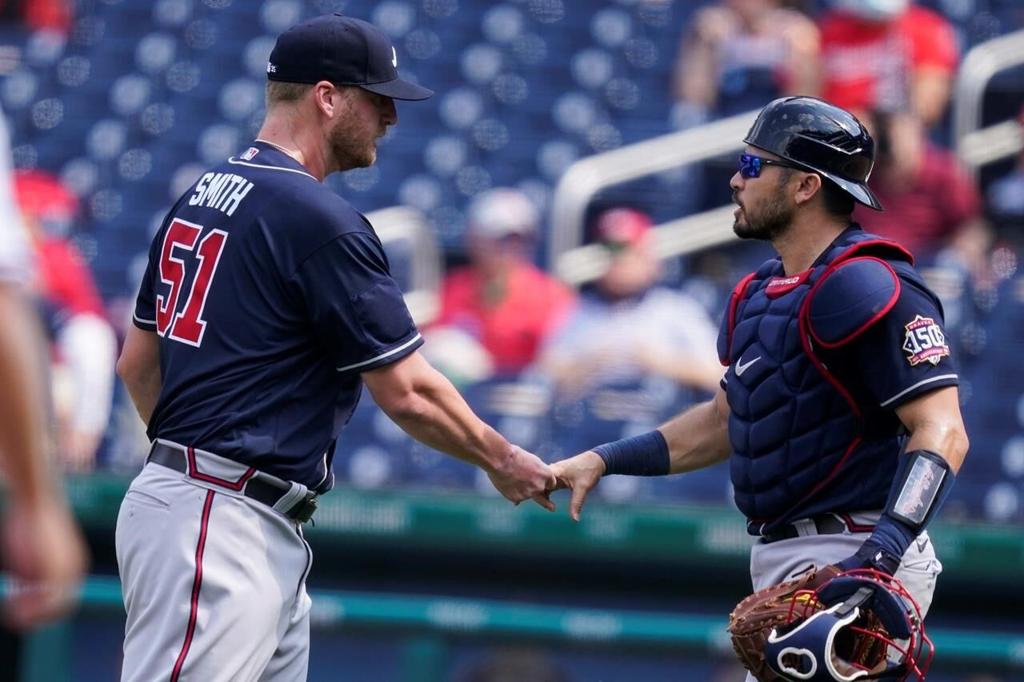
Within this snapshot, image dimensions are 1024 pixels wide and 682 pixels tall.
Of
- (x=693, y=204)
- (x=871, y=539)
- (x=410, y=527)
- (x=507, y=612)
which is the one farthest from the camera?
(x=693, y=204)

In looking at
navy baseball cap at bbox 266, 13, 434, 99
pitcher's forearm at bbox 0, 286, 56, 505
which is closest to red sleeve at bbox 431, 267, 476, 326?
navy baseball cap at bbox 266, 13, 434, 99

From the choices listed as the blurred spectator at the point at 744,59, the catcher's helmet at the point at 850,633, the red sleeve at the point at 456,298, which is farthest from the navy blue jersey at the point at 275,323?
the blurred spectator at the point at 744,59

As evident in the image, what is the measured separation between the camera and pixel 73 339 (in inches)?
277

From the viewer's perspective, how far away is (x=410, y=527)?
6.33 meters

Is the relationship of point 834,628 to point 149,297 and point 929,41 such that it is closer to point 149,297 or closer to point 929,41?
point 149,297

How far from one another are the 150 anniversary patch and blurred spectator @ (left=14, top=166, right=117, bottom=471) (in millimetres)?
4372

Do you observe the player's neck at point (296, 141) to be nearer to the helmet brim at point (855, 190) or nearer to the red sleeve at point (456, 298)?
the helmet brim at point (855, 190)

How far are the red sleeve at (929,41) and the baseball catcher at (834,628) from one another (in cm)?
504

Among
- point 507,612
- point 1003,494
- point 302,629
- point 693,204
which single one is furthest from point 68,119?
point 302,629

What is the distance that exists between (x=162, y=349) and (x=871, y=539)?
1579 millimetres

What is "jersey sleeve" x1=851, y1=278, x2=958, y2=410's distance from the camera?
3.20 metres

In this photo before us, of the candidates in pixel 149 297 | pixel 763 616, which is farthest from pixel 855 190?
pixel 149 297

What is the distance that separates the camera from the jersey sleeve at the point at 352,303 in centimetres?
321

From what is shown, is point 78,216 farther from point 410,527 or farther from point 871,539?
point 871,539
